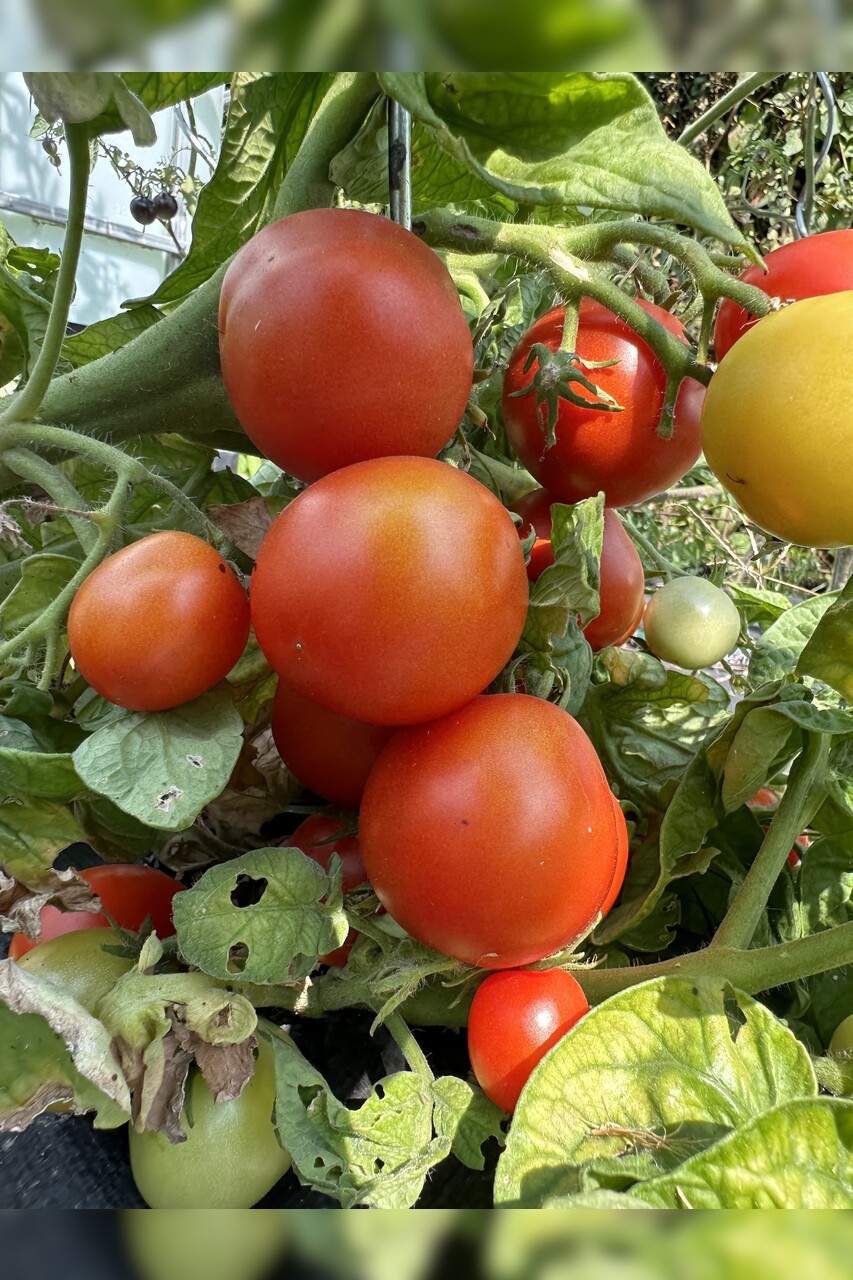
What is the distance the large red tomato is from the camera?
366 millimetres

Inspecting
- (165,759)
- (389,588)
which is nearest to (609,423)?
(389,588)

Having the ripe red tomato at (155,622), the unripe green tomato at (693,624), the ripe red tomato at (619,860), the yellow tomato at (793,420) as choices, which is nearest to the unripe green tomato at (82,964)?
the ripe red tomato at (155,622)

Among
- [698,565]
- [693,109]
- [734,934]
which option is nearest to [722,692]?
[734,934]

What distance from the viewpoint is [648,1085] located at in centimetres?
35

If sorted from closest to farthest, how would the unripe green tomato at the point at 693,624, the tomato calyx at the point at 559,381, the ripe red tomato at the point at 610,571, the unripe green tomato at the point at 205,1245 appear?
the unripe green tomato at the point at 205,1245 < the tomato calyx at the point at 559,381 < the ripe red tomato at the point at 610,571 < the unripe green tomato at the point at 693,624

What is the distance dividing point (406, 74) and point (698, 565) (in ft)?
6.56

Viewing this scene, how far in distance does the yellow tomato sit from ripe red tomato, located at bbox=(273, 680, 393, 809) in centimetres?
22

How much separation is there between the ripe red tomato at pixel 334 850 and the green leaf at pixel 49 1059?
125mm

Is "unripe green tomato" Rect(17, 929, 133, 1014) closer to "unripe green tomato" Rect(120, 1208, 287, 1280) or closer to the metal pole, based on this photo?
"unripe green tomato" Rect(120, 1208, 287, 1280)

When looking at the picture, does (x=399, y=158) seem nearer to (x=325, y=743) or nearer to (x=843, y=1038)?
(x=325, y=743)

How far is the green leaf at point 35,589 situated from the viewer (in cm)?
45

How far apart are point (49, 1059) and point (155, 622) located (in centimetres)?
20

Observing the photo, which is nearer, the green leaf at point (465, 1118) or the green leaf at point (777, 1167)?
the green leaf at point (777, 1167)

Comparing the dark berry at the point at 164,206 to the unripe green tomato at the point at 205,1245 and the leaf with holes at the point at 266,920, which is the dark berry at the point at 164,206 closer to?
the leaf with holes at the point at 266,920
